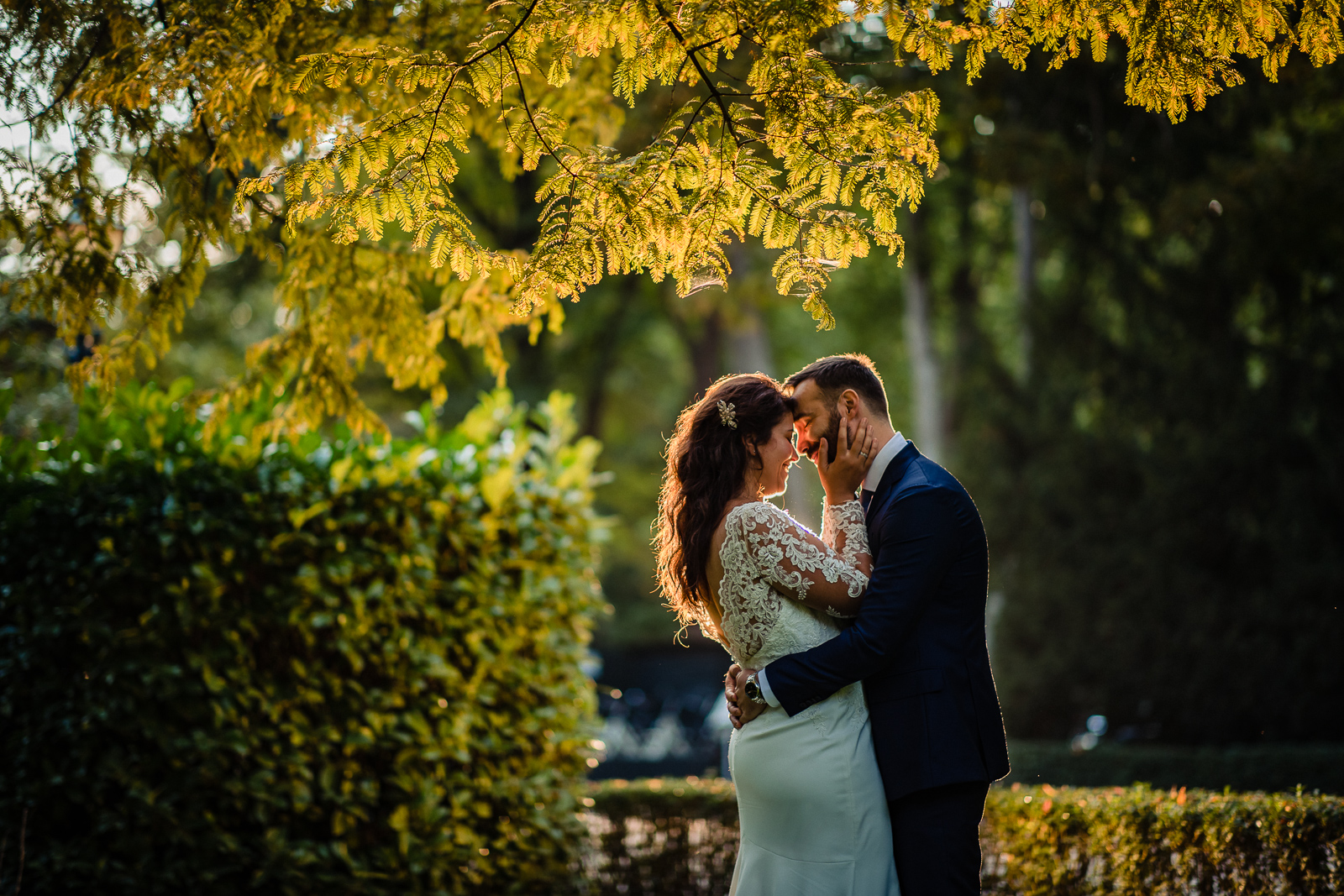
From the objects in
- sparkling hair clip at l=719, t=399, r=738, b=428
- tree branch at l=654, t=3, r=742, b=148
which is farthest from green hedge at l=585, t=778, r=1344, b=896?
tree branch at l=654, t=3, r=742, b=148

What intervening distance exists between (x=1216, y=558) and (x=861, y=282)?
12467 millimetres

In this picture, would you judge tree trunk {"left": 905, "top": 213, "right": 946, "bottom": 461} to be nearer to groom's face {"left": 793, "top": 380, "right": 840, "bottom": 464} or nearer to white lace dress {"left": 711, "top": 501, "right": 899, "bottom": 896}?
groom's face {"left": 793, "top": 380, "right": 840, "bottom": 464}

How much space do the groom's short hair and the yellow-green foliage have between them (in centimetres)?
32

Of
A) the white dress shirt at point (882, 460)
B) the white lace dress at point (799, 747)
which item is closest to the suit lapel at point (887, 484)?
the white dress shirt at point (882, 460)

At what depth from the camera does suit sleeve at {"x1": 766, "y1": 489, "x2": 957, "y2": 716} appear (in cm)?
319

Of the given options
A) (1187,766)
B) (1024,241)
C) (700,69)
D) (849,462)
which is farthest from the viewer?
(1024,241)

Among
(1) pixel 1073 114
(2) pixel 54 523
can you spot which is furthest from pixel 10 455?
(1) pixel 1073 114

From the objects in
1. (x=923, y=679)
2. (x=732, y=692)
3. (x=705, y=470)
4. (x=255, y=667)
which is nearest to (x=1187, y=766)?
(x=923, y=679)

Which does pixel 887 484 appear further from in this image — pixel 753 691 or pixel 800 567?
pixel 753 691

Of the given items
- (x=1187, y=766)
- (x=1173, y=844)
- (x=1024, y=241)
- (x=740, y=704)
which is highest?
(x=1024, y=241)

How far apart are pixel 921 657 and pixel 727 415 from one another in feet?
3.48

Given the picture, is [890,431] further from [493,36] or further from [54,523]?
[54,523]

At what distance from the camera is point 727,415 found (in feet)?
11.6

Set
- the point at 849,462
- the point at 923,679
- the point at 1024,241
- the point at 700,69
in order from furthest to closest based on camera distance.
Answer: the point at 1024,241 → the point at 849,462 → the point at 923,679 → the point at 700,69
